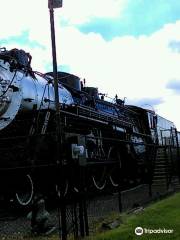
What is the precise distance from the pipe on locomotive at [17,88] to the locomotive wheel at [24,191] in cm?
147

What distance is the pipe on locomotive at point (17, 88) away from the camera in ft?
42.3

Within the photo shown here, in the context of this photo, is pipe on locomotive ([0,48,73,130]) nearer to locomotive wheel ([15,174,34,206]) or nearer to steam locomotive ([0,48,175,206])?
steam locomotive ([0,48,175,206])

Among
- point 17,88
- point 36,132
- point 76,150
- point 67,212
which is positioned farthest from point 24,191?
point 76,150

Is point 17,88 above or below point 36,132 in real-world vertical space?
above

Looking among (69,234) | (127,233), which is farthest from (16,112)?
(127,233)

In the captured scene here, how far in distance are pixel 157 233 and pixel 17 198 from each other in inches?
220

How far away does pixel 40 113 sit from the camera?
44.1 ft

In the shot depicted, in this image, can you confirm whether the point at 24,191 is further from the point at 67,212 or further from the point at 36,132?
the point at 67,212

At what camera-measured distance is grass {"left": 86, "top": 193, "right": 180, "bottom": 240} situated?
8.50 meters

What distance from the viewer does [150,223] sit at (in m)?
9.72

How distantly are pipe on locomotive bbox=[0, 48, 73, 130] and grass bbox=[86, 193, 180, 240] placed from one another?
3.92 metres

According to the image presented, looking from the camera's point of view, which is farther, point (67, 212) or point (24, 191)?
point (24, 191)

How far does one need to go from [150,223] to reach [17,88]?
5.12 m

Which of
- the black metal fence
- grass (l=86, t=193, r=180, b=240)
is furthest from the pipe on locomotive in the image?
grass (l=86, t=193, r=180, b=240)
